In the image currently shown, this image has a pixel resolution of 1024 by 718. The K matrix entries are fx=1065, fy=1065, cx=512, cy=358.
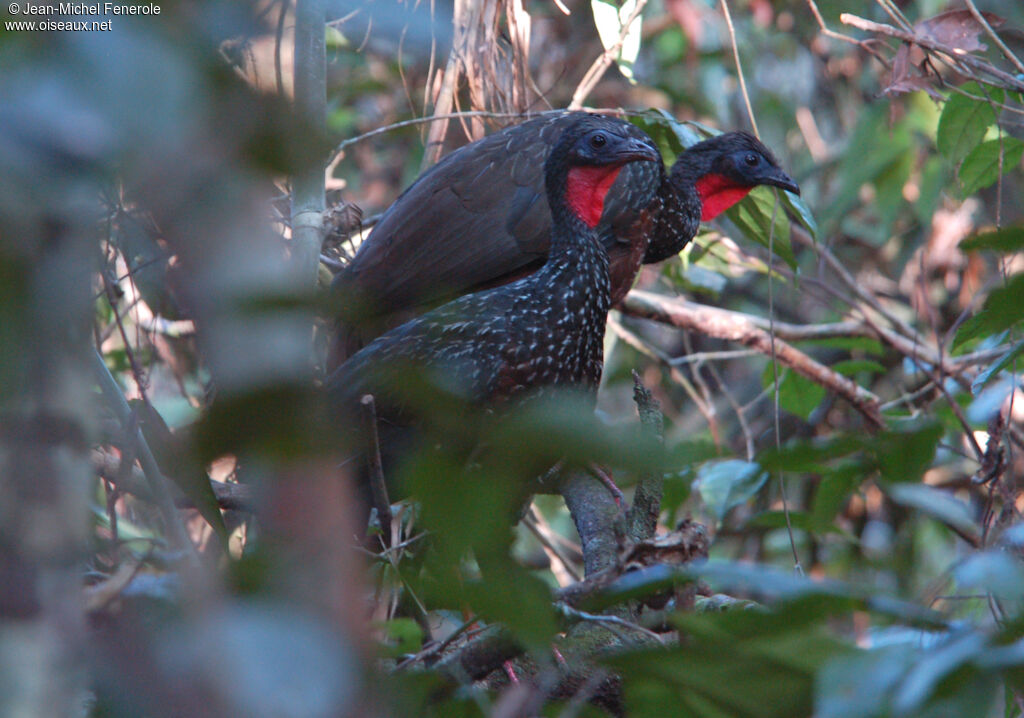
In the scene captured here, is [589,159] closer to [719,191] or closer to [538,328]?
[538,328]

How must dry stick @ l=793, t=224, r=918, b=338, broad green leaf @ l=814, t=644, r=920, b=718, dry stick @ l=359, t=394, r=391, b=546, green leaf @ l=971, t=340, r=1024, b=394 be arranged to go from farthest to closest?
dry stick @ l=793, t=224, r=918, b=338 → green leaf @ l=971, t=340, r=1024, b=394 → dry stick @ l=359, t=394, r=391, b=546 → broad green leaf @ l=814, t=644, r=920, b=718

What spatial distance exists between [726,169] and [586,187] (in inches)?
30.3

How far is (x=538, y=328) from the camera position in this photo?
2.41m

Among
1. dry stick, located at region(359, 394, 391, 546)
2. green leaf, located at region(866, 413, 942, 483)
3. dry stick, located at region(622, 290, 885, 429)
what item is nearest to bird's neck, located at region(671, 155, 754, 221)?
dry stick, located at region(622, 290, 885, 429)

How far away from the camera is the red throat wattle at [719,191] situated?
11.1 feet

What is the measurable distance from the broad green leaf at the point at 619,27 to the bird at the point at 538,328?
30 cm

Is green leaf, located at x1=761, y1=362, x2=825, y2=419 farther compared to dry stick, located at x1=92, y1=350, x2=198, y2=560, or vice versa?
green leaf, located at x1=761, y1=362, x2=825, y2=419

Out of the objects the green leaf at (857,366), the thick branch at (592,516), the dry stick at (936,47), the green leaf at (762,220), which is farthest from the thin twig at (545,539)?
the dry stick at (936,47)

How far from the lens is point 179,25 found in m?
0.62

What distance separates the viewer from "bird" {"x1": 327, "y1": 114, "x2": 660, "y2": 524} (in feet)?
7.48

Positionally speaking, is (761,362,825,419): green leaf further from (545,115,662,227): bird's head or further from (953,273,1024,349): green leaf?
(953,273,1024,349): green leaf

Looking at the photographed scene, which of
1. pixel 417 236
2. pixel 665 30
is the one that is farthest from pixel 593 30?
pixel 417 236

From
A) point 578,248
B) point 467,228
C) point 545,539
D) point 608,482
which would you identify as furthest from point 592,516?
point 467,228

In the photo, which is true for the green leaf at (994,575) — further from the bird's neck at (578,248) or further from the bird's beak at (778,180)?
the bird's beak at (778,180)
